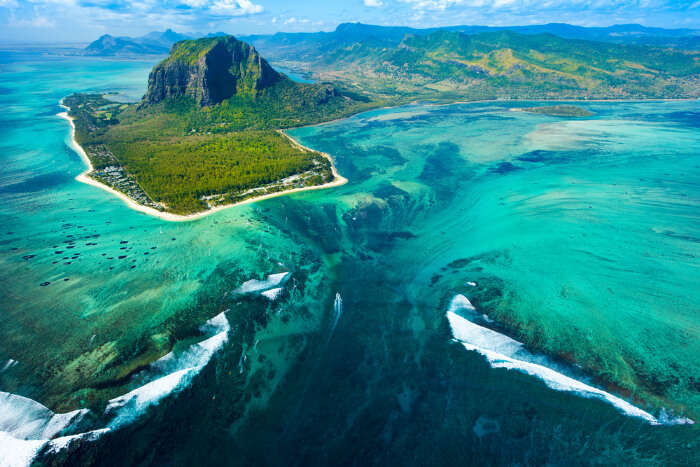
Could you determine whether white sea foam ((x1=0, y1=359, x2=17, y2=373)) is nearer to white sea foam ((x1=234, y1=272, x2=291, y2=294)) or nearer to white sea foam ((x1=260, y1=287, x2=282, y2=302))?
white sea foam ((x1=234, y1=272, x2=291, y2=294))

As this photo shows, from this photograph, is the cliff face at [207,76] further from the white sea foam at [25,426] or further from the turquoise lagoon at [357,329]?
the white sea foam at [25,426]

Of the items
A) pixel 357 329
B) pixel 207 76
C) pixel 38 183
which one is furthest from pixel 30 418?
pixel 207 76

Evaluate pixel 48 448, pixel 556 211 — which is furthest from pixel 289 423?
pixel 556 211

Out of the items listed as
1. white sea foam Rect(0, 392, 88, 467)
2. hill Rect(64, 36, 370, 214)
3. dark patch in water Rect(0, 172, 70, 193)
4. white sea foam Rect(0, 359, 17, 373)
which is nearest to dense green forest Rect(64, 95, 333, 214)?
hill Rect(64, 36, 370, 214)

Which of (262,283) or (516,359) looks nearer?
(516,359)

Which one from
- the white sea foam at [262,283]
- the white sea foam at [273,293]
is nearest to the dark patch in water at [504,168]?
the white sea foam at [262,283]

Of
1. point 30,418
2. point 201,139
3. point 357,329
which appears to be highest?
point 201,139

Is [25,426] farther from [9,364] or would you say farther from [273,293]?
[273,293]
